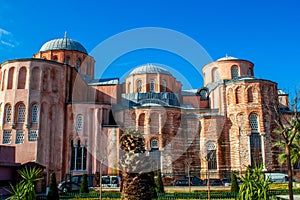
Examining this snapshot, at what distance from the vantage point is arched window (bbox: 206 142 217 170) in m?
30.9

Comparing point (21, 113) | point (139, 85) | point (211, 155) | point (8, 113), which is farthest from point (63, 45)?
point (211, 155)

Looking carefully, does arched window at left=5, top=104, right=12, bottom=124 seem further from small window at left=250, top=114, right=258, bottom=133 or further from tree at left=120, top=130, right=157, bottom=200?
Answer: small window at left=250, top=114, right=258, bottom=133

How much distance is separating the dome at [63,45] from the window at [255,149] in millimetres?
20941

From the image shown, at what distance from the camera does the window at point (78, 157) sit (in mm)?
28922

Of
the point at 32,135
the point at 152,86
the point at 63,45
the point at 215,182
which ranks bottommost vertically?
the point at 215,182

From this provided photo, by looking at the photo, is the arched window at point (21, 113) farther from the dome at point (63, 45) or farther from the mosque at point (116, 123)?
the dome at point (63, 45)

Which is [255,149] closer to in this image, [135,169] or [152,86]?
[152,86]

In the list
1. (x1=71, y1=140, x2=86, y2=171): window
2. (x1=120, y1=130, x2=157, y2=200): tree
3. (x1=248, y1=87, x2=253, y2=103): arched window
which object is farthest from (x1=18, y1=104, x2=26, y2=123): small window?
(x1=248, y1=87, x2=253, y2=103): arched window

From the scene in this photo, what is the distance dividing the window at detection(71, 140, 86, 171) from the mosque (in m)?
0.09

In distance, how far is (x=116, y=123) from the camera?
3183cm

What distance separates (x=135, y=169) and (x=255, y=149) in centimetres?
2248

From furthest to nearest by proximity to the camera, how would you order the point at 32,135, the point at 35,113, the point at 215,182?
the point at 215,182, the point at 35,113, the point at 32,135

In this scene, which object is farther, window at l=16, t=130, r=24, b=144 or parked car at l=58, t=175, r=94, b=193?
window at l=16, t=130, r=24, b=144

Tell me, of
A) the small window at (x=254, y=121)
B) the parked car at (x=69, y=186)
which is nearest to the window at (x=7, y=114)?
the parked car at (x=69, y=186)
